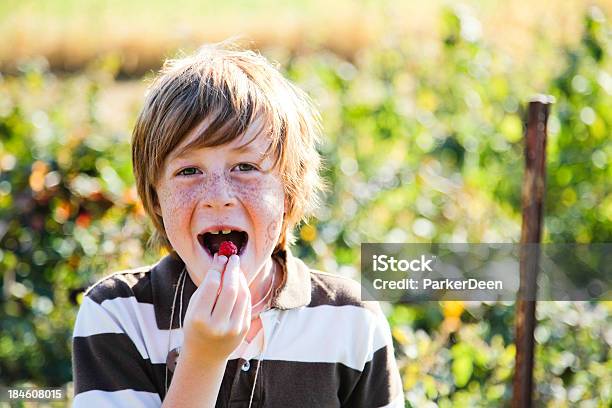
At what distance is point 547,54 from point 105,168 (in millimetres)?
1906

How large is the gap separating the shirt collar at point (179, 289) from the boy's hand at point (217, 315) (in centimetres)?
20

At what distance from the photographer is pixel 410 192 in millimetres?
3119

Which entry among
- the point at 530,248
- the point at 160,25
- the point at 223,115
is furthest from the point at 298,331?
the point at 160,25

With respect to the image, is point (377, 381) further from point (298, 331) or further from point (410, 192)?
point (410, 192)

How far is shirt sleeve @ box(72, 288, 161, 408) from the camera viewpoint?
1560 millimetres

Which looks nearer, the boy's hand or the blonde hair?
the boy's hand

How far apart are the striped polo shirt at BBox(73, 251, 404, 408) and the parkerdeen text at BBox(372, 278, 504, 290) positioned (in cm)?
105

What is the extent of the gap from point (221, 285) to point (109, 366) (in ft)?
0.94

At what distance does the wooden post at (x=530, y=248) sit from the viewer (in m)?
2.10

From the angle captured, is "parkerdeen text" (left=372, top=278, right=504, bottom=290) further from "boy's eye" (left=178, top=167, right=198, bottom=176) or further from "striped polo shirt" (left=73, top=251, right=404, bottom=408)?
"boy's eye" (left=178, top=167, right=198, bottom=176)

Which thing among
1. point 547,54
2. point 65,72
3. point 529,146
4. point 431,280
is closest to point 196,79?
point 529,146

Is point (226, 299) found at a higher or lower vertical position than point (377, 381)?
higher

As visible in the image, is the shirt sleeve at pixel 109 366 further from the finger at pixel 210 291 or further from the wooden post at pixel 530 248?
the wooden post at pixel 530 248

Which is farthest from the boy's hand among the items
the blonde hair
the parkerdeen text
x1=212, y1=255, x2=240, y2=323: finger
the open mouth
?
the parkerdeen text
